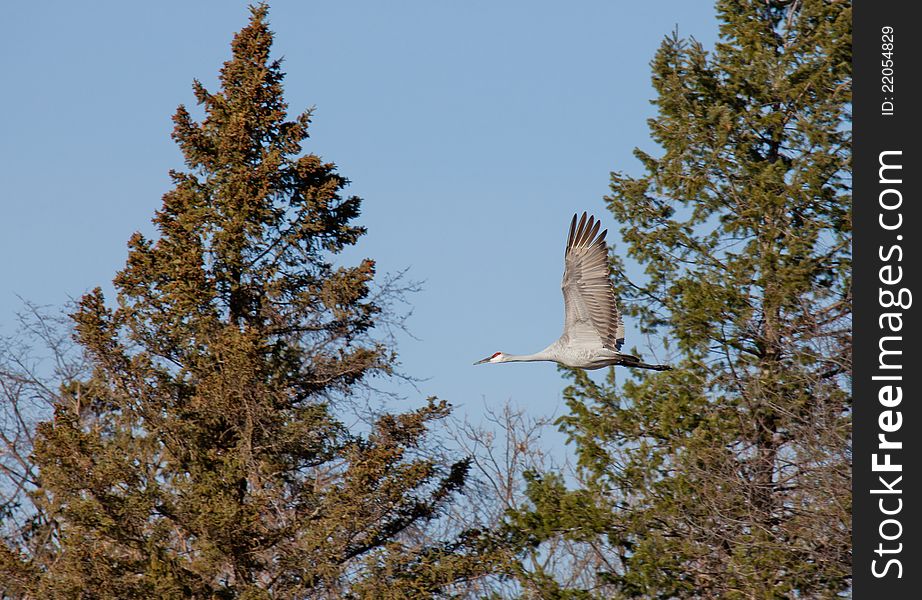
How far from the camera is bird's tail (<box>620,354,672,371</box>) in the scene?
46.6 ft

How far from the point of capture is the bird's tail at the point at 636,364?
14.2 metres

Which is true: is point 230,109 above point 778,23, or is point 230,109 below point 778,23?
below

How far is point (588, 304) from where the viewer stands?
14.0 m

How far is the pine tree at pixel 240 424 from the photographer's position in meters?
14.9

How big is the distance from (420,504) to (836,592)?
462 cm

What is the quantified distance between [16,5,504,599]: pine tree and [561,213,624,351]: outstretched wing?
264cm

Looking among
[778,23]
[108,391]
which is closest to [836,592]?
[778,23]

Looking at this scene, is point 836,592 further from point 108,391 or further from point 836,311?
Result: point 108,391

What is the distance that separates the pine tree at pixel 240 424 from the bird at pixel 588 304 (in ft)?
8.22

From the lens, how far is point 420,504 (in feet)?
52.4

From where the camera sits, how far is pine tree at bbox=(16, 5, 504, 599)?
14.9 m

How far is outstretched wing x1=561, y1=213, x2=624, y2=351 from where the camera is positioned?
1396 centimetres

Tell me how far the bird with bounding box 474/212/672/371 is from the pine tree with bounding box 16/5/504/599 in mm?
2505
